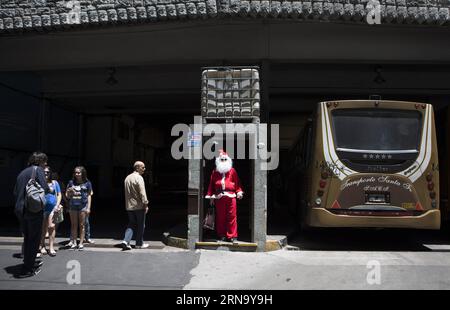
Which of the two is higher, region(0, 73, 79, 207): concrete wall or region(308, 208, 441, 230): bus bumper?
region(0, 73, 79, 207): concrete wall

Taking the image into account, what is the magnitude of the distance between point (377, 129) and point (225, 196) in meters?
3.25

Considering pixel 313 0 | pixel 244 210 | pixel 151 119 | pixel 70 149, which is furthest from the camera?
pixel 151 119

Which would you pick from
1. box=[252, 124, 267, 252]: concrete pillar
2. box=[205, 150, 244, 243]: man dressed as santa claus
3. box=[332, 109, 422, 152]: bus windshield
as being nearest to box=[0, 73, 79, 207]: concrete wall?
box=[205, 150, 244, 243]: man dressed as santa claus

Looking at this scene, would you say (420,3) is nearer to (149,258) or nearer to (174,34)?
(174,34)

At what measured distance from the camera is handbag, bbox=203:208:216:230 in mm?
8539

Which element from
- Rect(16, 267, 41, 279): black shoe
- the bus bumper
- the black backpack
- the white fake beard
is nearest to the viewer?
the black backpack

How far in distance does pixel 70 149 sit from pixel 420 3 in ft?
51.6

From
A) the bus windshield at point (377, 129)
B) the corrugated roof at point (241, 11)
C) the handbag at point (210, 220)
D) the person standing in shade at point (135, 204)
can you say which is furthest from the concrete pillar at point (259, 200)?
the corrugated roof at point (241, 11)

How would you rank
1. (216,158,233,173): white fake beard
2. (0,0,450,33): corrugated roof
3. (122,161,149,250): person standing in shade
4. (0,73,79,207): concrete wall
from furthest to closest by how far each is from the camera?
(0,73,79,207): concrete wall → (0,0,450,33): corrugated roof → (216,158,233,173): white fake beard → (122,161,149,250): person standing in shade

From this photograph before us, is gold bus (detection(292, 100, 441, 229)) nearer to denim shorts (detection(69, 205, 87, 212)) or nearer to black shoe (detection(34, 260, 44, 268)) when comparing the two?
denim shorts (detection(69, 205, 87, 212))

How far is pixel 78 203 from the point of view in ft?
26.8

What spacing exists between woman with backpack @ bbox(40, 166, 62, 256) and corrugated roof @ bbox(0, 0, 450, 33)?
3665 mm

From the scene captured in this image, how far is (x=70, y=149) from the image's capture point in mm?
19469
